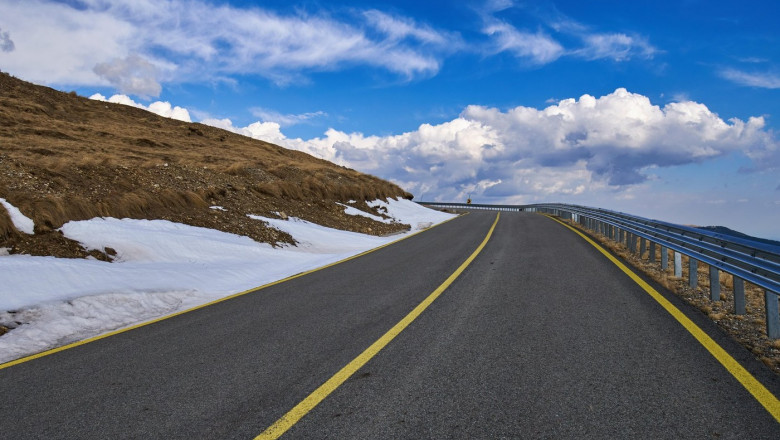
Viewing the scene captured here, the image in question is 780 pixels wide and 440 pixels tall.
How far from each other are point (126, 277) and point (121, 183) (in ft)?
22.6

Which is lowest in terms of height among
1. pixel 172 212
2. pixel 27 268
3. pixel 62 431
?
pixel 62 431

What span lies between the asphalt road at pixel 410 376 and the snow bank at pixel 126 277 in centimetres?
98

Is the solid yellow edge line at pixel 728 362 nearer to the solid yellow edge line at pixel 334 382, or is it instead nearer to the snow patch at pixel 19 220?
the solid yellow edge line at pixel 334 382

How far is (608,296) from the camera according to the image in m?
6.86

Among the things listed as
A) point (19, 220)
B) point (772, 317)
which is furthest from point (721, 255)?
point (19, 220)

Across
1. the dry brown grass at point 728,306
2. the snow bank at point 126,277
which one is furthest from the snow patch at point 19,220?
the dry brown grass at point 728,306

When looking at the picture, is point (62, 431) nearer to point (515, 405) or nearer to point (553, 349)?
point (515, 405)

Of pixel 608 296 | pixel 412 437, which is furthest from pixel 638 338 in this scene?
pixel 412 437

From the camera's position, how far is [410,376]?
3.88 metres

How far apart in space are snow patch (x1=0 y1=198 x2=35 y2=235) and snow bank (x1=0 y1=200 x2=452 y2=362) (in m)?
0.65

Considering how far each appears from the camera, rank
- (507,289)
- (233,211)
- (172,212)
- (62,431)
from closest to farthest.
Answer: (62,431), (507,289), (172,212), (233,211)

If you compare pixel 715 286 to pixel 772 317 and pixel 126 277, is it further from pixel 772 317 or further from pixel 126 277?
pixel 126 277

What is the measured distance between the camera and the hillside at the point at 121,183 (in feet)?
34.2

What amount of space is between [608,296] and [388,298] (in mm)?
3338
